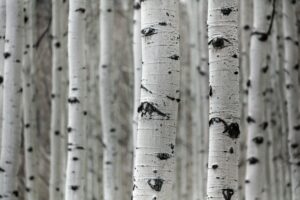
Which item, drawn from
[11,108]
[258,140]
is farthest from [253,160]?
[11,108]

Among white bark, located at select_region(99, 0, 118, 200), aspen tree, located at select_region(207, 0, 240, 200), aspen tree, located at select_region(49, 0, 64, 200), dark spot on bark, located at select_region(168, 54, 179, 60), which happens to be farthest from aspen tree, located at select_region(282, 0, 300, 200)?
dark spot on bark, located at select_region(168, 54, 179, 60)

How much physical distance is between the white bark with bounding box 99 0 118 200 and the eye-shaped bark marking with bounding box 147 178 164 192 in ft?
12.5

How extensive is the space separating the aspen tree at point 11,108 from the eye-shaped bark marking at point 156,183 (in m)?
2.17

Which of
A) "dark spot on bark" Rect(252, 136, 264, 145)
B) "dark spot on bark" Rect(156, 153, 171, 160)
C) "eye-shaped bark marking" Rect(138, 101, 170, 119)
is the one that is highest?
"dark spot on bark" Rect(252, 136, 264, 145)

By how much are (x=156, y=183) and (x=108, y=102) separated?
407cm

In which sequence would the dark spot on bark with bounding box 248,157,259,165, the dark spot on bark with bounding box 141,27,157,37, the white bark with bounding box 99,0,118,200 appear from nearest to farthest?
the dark spot on bark with bounding box 141,27,157,37, the dark spot on bark with bounding box 248,157,259,165, the white bark with bounding box 99,0,118,200

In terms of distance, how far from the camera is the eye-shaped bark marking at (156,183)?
7.74 ft

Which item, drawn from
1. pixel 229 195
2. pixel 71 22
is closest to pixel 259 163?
pixel 71 22

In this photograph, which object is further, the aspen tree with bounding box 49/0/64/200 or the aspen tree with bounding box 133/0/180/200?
the aspen tree with bounding box 49/0/64/200

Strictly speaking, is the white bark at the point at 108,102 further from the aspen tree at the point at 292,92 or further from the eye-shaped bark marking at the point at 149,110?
the eye-shaped bark marking at the point at 149,110

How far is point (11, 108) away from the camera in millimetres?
4336

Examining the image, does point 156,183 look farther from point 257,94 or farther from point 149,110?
point 257,94

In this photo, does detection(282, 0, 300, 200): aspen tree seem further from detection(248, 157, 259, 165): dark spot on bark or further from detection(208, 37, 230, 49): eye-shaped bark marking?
detection(208, 37, 230, 49): eye-shaped bark marking

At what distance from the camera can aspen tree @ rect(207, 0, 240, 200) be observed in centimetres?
261
